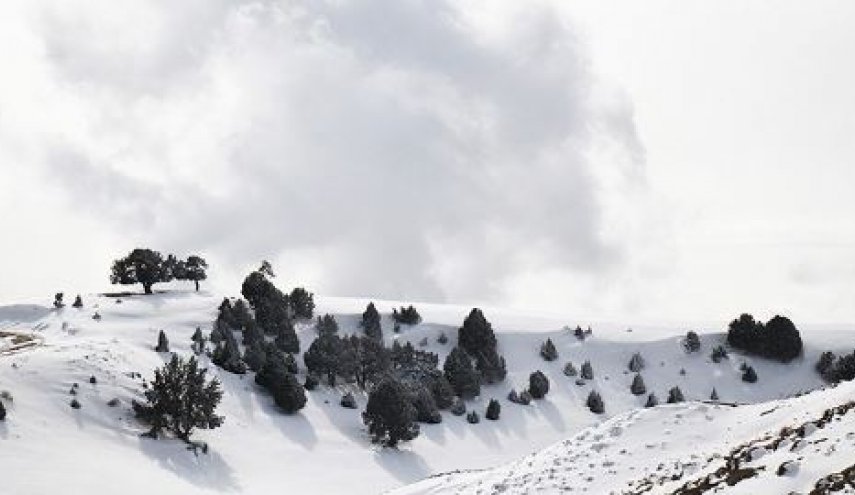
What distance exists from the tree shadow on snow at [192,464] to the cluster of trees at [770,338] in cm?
6435

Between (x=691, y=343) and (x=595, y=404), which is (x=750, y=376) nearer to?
(x=691, y=343)

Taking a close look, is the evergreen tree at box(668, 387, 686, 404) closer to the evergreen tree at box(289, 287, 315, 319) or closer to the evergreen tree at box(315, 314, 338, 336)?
the evergreen tree at box(315, 314, 338, 336)

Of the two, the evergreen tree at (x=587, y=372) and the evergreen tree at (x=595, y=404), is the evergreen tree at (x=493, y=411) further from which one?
the evergreen tree at (x=587, y=372)

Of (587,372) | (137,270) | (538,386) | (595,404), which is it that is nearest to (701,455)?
(595,404)

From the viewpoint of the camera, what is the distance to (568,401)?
90250 millimetres

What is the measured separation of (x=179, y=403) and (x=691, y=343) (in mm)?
62480

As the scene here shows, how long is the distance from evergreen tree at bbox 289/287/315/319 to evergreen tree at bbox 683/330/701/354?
43.2 metres

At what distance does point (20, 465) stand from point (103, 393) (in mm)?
14055

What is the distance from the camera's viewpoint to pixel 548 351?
99.2 meters

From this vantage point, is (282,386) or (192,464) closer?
(192,464)

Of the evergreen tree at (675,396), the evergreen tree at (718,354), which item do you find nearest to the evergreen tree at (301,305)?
the evergreen tree at (675,396)

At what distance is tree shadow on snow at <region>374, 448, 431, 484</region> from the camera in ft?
221

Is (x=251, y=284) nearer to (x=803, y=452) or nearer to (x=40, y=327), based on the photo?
(x=40, y=327)

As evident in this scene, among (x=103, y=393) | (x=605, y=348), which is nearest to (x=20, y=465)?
(x=103, y=393)
